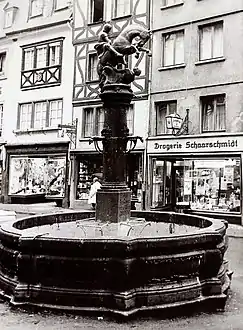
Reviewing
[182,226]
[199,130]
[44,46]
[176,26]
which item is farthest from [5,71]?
[182,226]

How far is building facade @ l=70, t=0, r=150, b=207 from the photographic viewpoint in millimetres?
21141

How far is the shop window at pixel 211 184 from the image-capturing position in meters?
18.0

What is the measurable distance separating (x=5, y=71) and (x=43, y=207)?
9.03 m

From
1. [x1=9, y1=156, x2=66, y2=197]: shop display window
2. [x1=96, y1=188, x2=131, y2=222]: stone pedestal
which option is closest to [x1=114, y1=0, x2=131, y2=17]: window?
[x1=9, y1=156, x2=66, y2=197]: shop display window

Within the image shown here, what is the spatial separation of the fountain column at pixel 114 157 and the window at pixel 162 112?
40.2 ft

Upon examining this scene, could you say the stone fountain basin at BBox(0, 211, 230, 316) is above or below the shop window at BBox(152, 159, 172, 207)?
below

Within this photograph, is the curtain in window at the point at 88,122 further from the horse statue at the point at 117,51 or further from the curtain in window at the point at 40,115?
the horse statue at the point at 117,51

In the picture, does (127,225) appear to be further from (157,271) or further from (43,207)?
(43,207)

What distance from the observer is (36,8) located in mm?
25516

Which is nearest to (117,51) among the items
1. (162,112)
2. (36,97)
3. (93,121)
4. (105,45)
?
(105,45)

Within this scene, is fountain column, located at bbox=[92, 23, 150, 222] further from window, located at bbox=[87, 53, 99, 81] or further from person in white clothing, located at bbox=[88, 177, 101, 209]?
window, located at bbox=[87, 53, 99, 81]

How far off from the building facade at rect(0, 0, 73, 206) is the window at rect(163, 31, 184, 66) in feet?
18.4

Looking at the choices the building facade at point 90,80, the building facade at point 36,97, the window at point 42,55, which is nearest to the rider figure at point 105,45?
the building facade at point 90,80

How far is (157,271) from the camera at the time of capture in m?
5.36
